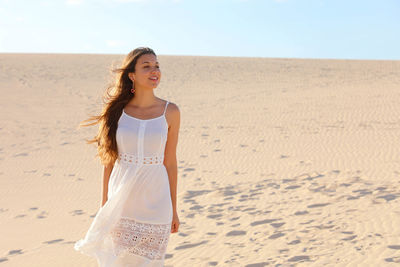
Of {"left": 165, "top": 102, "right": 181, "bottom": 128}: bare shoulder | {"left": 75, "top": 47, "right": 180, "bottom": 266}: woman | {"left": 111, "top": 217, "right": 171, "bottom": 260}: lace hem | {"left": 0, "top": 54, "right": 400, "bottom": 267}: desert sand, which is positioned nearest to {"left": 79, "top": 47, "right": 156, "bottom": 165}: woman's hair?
{"left": 75, "top": 47, "right": 180, "bottom": 266}: woman

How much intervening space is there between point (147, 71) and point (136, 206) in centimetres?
83

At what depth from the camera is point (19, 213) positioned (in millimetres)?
8180

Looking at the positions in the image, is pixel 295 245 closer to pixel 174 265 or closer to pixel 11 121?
pixel 174 265

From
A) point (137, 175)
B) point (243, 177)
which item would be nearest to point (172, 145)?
point (137, 175)

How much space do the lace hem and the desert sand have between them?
94.9 inches

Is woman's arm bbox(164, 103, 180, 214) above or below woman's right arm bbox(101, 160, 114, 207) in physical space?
above

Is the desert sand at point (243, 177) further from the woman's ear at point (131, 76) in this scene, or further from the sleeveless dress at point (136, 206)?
the woman's ear at point (131, 76)

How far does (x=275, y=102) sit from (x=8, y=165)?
43.3 ft

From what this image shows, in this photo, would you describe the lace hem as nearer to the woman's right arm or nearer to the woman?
the woman

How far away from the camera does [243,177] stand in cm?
994

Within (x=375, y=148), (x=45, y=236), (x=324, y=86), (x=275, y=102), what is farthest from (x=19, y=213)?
(x=324, y=86)

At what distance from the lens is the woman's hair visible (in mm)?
3080

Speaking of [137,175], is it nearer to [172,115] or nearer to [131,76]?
[172,115]

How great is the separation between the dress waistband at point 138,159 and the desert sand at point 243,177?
2.53 metres
